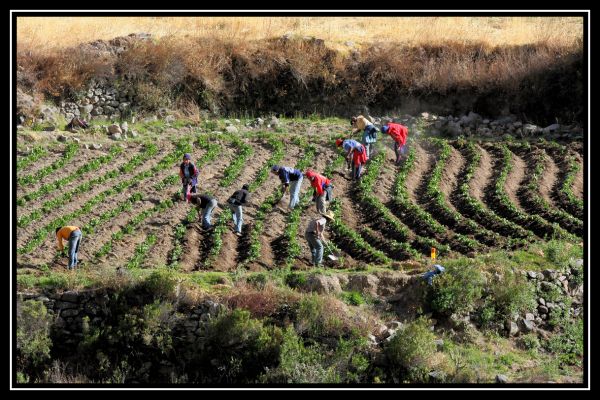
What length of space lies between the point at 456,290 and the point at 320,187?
455 centimetres

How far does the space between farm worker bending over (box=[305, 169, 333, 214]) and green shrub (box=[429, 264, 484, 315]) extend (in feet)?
13.4

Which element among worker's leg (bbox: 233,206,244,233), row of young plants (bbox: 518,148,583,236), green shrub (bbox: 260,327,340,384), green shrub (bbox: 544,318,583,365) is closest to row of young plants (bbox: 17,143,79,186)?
worker's leg (bbox: 233,206,244,233)

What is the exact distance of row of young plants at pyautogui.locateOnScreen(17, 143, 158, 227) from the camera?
22.9 metres

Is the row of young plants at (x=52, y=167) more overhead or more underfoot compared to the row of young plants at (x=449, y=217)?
more overhead

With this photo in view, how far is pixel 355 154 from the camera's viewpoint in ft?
84.5

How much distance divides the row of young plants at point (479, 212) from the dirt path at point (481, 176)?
0.09 meters

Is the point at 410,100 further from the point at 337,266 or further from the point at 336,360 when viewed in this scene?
the point at 336,360

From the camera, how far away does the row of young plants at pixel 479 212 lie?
23172 millimetres

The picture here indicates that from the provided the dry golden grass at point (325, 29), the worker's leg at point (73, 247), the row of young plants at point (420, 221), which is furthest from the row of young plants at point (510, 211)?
the worker's leg at point (73, 247)

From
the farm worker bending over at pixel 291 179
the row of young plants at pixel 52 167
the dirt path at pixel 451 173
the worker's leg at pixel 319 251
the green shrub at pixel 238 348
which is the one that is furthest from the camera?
the dirt path at pixel 451 173

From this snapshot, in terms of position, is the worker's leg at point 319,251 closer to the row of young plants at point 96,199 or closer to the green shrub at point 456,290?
the green shrub at point 456,290
